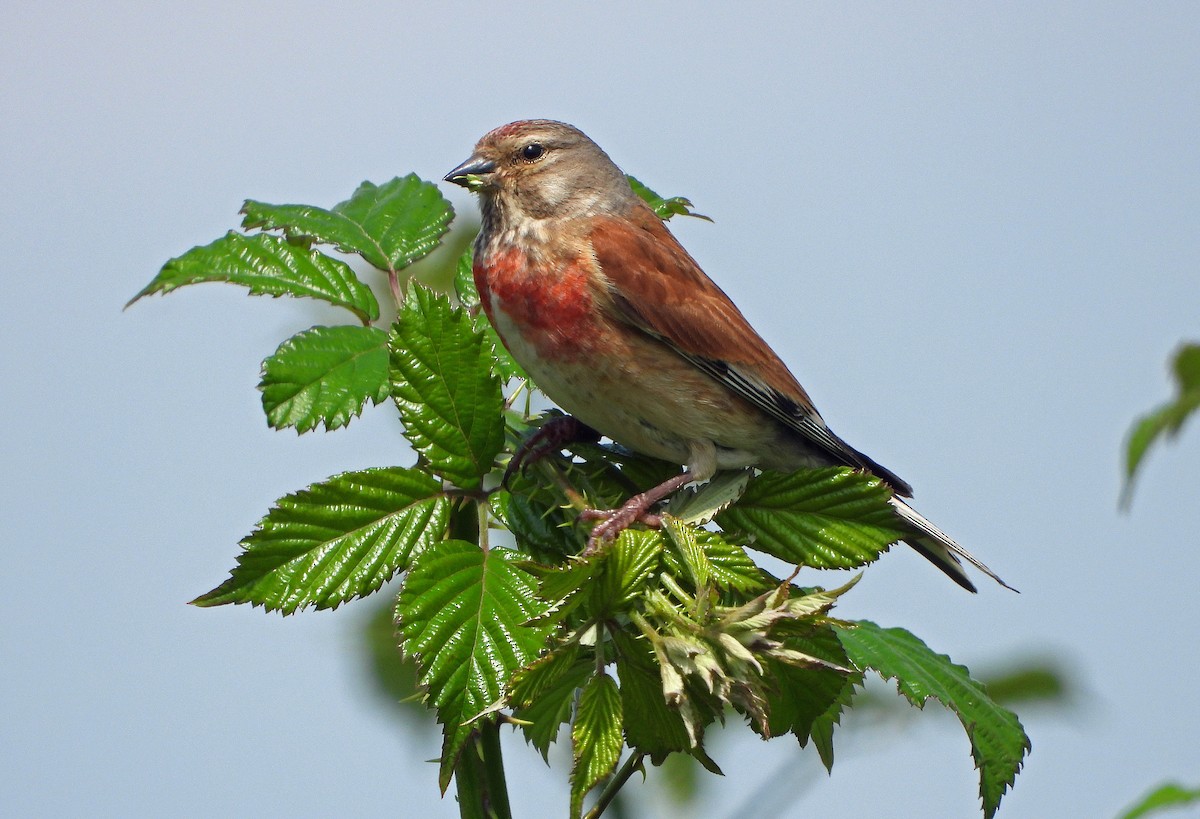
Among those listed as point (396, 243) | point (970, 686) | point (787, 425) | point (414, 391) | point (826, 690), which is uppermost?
point (396, 243)

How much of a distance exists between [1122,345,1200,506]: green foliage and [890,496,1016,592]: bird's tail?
82.0 inches

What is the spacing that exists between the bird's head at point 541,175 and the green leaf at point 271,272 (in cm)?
100

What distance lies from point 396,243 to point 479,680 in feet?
3.59

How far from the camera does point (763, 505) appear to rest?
2408 mm

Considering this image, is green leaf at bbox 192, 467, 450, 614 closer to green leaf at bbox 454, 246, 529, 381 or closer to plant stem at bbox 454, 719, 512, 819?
plant stem at bbox 454, 719, 512, 819

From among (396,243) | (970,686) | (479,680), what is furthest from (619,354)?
(479,680)

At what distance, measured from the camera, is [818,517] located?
232 centimetres

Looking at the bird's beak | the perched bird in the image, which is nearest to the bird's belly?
the perched bird

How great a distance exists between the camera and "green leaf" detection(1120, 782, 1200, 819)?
91 cm

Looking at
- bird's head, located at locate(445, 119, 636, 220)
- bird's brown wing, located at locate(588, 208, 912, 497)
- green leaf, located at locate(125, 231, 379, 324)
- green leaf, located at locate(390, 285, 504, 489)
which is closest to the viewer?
green leaf, located at locate(390, 285, 504, 489)

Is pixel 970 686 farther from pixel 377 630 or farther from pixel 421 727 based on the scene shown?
pixel 377 630

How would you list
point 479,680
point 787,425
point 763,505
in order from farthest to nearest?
point 787,425 < point 763,505 < point 479,680

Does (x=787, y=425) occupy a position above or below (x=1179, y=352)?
above

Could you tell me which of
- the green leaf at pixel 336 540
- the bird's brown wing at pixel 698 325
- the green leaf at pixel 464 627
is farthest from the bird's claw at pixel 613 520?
the bird's brown wing at pixel 698 325
